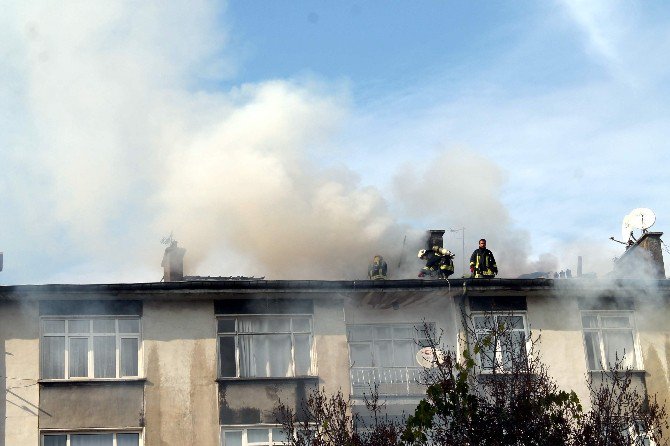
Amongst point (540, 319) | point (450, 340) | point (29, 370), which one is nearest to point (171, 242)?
point (29, 370)

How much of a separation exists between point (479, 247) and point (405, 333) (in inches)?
146

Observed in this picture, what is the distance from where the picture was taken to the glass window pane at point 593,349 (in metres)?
31.6

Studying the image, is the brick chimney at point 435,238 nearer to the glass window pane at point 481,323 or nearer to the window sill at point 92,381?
the glass window pane at point 481,323

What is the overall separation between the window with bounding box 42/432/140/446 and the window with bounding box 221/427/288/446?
2.21 m

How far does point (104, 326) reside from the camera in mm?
29484

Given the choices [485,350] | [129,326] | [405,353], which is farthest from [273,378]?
[485,350]

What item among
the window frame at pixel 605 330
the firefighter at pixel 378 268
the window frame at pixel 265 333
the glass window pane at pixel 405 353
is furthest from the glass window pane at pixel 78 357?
the window frame at pixel 605 330

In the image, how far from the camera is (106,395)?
2866 cm

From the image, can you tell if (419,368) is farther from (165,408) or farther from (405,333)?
(165,408)

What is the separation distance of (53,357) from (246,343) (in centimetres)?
488

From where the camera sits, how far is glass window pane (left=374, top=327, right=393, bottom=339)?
104ft

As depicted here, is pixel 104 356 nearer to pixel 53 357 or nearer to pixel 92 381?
pixel 92 381

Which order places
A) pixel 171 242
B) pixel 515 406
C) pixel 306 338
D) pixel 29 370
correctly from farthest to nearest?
pixel 171 242, pixel 306 338, pixel 29 370, pixel 515 406

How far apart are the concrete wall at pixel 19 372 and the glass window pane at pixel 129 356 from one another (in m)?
2.10
